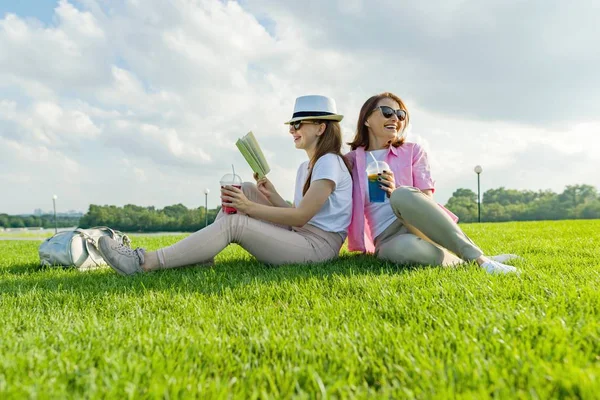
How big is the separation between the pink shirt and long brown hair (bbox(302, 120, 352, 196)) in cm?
16

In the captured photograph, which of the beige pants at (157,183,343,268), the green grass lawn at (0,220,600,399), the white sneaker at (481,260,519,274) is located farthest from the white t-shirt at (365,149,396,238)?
the white sneaker at (481,260,519,274)

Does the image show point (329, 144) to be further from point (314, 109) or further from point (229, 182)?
point (229, 182)

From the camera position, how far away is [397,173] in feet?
14.1

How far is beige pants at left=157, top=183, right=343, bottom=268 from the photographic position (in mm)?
3869

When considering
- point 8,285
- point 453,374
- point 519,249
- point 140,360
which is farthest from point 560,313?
point 8,285

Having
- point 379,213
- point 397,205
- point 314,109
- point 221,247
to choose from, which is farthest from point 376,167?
point 221,247

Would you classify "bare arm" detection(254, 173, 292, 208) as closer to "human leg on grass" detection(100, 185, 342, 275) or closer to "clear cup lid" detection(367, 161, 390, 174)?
"human leg on grass" detection(100, 185, 342, 275)

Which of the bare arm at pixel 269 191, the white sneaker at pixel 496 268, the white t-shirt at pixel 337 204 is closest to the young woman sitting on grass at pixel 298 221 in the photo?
the white t-shirt at pixel 337 204

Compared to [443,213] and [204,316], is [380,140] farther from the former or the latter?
[204,316]

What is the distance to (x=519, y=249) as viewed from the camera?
5586mm

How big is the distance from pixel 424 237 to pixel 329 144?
116 cm

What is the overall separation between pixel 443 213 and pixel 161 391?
2.80 meters

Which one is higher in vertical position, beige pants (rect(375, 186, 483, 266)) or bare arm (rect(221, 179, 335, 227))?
bare arm (rect(221, 179, 335, 227))

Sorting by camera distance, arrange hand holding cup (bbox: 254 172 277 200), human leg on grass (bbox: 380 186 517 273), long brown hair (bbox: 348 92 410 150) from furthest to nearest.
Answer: hand holding cup (bbox: 254 172 277 200)
long brown hair (bbox: 348 92 410 150)
human leg on grass (bbox: 380 186 517 273)
